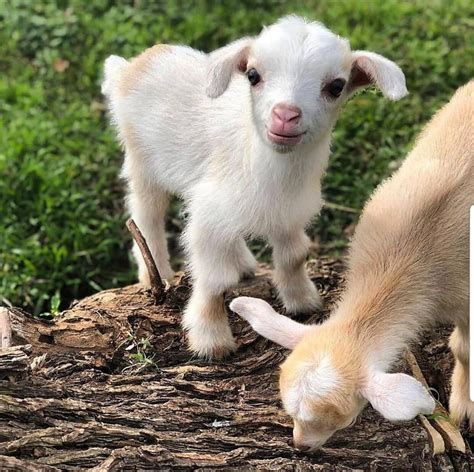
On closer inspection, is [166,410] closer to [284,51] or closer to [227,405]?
[227,405]

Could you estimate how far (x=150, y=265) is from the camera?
4430 millimetres

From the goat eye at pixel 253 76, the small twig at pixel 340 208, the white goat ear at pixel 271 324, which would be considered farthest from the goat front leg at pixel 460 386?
the small twig at pixel 340 208

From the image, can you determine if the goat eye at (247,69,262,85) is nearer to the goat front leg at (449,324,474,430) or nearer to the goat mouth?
the goat mouth

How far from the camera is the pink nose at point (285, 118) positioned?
11.6ft

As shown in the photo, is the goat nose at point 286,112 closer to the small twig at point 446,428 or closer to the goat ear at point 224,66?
the goat ear at point 224,66

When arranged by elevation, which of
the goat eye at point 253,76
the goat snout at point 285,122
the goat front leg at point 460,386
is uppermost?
the goat eye at point 253,76

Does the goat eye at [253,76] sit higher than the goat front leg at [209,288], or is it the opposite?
the goat eye at [253,76]

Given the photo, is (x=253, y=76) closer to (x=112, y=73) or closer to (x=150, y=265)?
(x=150, y=265)

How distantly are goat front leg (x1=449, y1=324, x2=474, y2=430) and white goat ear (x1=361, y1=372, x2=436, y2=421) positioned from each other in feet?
3.03

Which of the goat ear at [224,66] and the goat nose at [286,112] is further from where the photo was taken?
the goat ear at [224,66]

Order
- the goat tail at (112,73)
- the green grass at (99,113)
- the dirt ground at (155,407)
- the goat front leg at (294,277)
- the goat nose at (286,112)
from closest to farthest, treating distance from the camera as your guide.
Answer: the dirt ground at (155,407) < the goat nose at (286,112) < the goat front leg at (294,277) < the goat tail at (112,73) < the green grass at (99,113)

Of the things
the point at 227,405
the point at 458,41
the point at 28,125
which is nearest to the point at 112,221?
the point at 28,125

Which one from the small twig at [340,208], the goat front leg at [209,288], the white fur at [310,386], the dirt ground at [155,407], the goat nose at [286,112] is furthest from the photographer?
the small twig at [340,208]

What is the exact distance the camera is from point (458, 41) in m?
7.12
